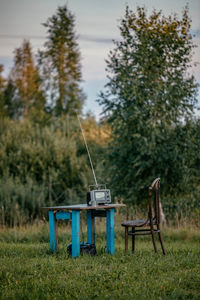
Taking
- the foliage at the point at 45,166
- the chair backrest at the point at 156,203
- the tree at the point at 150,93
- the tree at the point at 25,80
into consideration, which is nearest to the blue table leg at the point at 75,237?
the chair backrest at the point at 156,203

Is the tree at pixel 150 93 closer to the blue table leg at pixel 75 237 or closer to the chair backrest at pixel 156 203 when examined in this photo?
the chair backrest at pixel 156 203

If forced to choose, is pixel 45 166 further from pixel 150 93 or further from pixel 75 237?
pixel 75 237

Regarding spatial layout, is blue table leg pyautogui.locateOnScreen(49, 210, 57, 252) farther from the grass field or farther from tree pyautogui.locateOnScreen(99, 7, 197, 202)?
tree pyautogui.locateOnScreen(99, 7, 197, 202)

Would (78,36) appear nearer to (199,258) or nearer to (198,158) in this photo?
(198,158)

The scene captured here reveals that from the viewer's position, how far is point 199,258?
21.3 feet

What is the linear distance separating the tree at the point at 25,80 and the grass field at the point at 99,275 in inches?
982

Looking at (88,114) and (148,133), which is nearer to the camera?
(148,133)

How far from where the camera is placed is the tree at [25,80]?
31759 millimetres

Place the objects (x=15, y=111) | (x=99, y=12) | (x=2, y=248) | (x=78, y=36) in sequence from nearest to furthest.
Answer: (x=2, y=248)
(x=99, y=12)
(x=78, y=36)
(x=15, y=111)

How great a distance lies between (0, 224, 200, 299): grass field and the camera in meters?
4.56

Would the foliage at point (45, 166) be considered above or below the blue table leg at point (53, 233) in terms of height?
above

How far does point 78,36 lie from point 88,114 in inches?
287

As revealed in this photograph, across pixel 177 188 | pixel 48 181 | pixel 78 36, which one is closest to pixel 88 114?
pixel 78 36

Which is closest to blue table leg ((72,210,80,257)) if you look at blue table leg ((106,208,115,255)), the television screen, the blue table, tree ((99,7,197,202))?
the blue table
